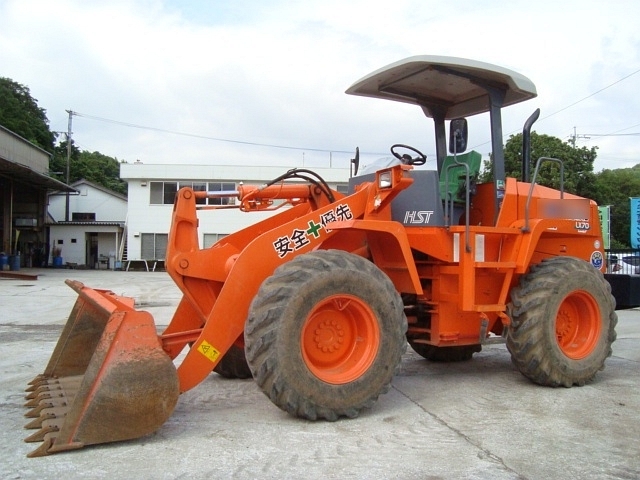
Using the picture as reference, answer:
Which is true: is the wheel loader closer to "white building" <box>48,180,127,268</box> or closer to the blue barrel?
the blue barrel

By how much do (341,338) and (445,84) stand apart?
119 inches

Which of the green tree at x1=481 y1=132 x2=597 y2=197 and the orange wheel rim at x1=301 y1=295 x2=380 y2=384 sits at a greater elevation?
the green tree at x1=481 y1=132 x2=597 y2=197

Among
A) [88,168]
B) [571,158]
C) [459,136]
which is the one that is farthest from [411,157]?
[88,168]

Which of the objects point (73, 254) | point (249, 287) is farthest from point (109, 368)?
point (73, 254)

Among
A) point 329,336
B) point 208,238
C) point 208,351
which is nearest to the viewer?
point 208,351

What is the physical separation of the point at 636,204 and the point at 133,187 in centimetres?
2631

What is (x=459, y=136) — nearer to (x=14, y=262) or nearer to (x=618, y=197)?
(x=14, y=262)

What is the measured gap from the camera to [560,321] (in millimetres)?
6043

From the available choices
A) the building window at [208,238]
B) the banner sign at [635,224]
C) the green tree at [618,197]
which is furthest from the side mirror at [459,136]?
the green tree at [618,197]

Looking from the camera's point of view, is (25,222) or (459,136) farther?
(25,222)

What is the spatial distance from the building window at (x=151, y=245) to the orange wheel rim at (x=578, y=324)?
28.7 metres

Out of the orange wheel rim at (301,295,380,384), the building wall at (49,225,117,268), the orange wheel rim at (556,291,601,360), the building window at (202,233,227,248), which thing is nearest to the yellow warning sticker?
the orange wheel rim at (301,295,380,384)

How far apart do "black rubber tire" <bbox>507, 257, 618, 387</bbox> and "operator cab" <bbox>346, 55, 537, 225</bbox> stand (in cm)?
86

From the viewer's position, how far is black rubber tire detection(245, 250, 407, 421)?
13.8ft
